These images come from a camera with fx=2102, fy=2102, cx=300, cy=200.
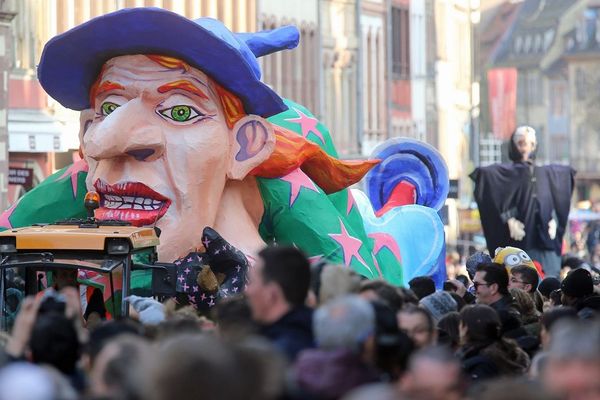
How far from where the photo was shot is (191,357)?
6438mm

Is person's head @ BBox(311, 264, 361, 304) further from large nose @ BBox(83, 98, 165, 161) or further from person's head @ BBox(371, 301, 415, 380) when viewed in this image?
large nose @ BBox(83, 98, 165, 161)

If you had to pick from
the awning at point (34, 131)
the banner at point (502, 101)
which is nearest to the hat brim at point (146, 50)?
the awning at point (34, 131)

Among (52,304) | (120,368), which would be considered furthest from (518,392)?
(52,304)

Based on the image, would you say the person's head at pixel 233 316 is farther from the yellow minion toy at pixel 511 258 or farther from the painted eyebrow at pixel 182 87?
the yellow minion toy at pixel 511 258

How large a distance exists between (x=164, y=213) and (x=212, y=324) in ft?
17.1

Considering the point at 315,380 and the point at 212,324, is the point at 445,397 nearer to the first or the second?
the point at 315,380

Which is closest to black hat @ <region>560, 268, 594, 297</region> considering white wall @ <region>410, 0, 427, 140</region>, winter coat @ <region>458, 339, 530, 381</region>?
winter coat @ <region>458, 339, 530, 381</region>

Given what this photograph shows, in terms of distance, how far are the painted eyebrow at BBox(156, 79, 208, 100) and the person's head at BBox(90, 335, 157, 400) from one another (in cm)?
751

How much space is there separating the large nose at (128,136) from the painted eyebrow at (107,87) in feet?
0.49

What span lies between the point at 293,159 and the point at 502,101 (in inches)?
2458

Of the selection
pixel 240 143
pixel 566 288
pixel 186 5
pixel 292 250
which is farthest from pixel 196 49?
pixel 186 5

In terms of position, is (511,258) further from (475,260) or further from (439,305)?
(439,305)

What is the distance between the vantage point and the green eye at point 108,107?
50.4 feet

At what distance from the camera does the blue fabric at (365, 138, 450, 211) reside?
19531 mm
